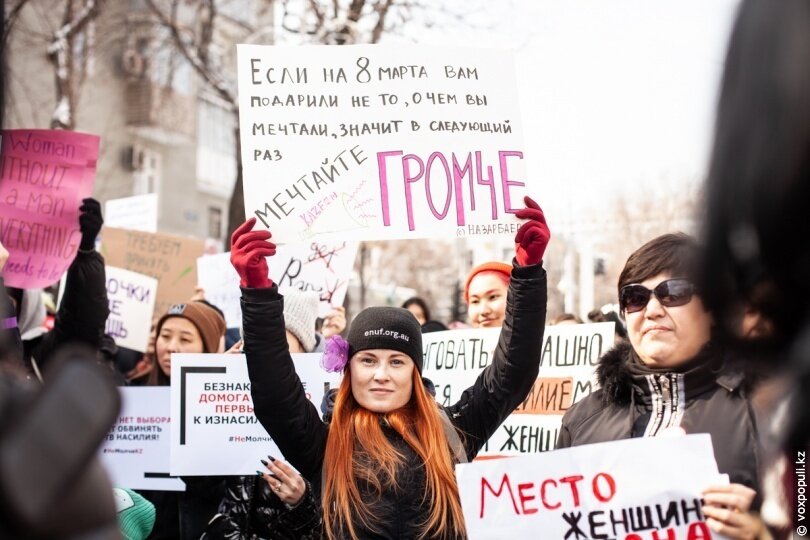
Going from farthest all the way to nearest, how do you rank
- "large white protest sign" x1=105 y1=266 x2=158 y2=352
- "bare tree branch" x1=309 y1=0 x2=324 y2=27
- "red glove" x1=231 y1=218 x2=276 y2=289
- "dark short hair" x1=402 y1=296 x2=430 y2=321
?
"bare tree branch" x1=309 y1=0 x2=324 y2=27
"dark short hair" x1=402 y1=296 x2=430 y2=321
"large white protest sign" x1=105 y1=266 x2=158 y2=352
"red glove" x1=231 y1=218 x2=276 y2=289

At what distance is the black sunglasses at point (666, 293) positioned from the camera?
10.5ft

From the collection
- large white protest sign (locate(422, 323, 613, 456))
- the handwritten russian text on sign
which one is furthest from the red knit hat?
the handwritten russian text on sign

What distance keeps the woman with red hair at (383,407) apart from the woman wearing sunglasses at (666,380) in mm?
305

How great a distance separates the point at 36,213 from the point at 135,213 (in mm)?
4334

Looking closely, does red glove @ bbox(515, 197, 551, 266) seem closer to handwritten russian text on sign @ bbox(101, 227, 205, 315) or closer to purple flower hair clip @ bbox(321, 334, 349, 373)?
purple flower hair clip @ bbox(321, 334, 349, 373)

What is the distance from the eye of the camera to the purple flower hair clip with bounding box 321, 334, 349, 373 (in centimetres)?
345

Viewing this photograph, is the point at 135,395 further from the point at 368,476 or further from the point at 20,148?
the point at 368,476

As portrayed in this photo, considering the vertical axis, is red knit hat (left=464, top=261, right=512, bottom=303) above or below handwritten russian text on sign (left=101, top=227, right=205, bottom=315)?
below

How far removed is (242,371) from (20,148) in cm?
164

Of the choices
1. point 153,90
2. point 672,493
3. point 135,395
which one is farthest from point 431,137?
point 153,90

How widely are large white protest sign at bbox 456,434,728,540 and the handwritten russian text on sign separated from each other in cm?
578

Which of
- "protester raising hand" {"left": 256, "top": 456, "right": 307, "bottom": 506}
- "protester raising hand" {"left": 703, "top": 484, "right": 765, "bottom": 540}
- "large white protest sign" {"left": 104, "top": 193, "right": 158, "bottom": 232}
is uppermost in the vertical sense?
"large white protest sign" {"left": 104, "top": 193, "right": 158, "bottom": 232}

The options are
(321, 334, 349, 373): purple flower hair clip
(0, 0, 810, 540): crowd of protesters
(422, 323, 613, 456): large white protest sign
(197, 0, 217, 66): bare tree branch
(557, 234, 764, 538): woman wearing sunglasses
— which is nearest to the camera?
(0, 0, 810, 540): crowd of protesters

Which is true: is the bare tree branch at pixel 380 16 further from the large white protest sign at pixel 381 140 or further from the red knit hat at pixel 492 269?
the large white protest sign at pixel 381 140
